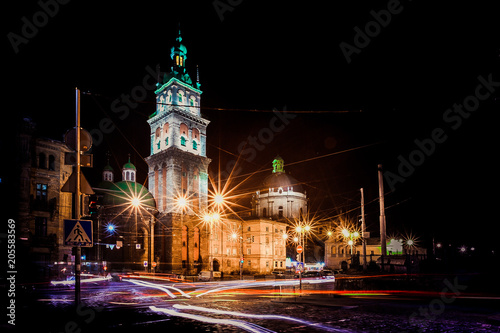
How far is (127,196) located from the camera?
218ft

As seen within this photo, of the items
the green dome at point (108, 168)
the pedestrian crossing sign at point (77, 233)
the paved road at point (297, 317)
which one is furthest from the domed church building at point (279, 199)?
the pedestrian crossing sign at point (77, 233)

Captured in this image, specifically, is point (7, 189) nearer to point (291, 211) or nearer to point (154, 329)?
point (154, 329)

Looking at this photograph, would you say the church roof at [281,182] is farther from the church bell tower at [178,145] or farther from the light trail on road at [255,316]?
the light trail on road at [255,316]

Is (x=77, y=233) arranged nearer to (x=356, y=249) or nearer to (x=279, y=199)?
(x=356, y=249)

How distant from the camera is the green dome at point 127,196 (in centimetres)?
6475

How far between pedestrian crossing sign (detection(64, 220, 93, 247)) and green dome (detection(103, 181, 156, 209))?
56429 millimetres

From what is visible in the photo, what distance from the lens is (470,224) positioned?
105 ft

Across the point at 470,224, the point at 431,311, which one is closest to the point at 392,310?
the point at 431,311

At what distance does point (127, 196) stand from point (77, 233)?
59116mm

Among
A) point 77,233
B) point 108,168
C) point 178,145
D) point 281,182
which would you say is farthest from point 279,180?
point 77,233

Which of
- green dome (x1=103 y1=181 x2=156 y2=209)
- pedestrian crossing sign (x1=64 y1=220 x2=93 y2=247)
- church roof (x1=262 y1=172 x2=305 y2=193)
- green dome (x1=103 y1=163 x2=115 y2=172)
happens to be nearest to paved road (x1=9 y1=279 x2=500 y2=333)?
pedestrian crossing sign (x1=64 y1=220 x2=93 y2=247)

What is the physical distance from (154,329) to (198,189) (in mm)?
58473

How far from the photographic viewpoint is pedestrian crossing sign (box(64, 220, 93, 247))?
9.63m

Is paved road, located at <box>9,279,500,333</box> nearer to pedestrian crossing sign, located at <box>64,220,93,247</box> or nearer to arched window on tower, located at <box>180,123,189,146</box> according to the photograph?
pedestrian crossing sign, located at <box>64,220,93,247</box>
